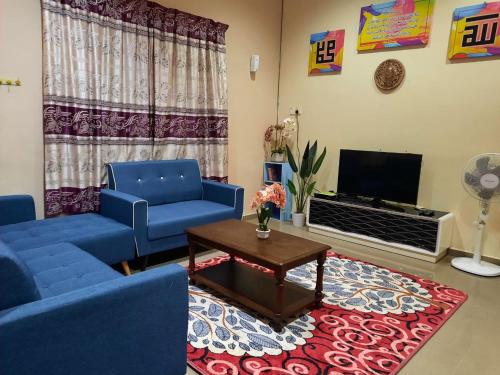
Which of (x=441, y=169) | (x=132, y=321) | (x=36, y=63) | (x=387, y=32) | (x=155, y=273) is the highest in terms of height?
(x=387, y=32)

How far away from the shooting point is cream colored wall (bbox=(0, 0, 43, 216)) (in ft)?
9.21

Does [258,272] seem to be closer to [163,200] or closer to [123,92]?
[163,200]

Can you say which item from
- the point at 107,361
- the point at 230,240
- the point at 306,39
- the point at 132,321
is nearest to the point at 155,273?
the point at 132,321

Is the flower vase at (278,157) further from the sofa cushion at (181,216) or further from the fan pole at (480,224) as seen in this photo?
the fan pole at (480,224)

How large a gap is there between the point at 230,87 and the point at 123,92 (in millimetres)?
1486

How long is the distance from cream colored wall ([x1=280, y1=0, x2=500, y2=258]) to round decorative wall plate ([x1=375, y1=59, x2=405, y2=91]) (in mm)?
63

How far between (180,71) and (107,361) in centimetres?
316

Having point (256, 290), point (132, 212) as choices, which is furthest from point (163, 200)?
point (256, 290)

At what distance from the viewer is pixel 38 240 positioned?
2.43m

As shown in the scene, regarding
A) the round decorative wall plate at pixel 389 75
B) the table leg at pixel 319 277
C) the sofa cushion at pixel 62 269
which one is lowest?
the table leg at pixel 319 277

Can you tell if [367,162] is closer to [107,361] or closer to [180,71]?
[180,71]

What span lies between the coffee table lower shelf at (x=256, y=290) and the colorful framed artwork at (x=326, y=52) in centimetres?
A: 289

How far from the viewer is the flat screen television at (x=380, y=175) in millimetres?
3727

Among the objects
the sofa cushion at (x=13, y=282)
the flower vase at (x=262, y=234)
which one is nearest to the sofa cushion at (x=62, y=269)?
the sofa cushion at (x=13, y=282)
